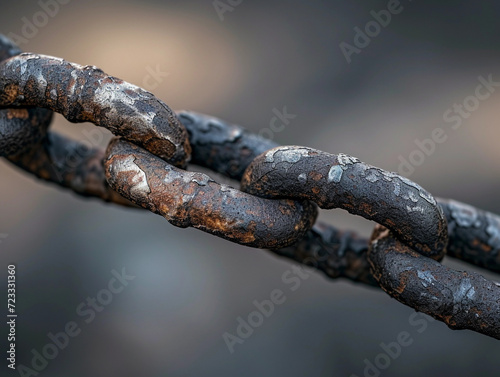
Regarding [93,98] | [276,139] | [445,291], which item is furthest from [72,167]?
[276,139]

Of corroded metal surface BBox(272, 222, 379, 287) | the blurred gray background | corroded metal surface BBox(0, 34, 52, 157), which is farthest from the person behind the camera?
the blurred gray background

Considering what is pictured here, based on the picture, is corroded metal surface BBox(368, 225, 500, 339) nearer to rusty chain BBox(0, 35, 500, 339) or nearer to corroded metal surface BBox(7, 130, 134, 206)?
rusty chain BBox(0, 35, 500, 339)

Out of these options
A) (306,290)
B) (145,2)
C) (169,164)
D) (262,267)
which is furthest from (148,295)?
(145,2)

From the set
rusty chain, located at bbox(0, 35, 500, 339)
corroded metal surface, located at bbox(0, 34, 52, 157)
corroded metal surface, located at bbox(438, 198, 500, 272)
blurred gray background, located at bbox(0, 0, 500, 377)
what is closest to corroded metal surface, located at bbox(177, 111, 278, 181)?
rusty chain, located at bbox(0, 35, 500, 339)

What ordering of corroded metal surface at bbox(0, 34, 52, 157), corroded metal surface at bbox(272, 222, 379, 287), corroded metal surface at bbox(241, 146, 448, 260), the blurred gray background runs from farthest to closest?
the blurred gray background < corroded metal surface at bbox(272, 222, 379, 287) < corroded metal surface at bbox(0, 34, 52, 157) < corroded metal surface at bbox(241, 146, 448, 260)

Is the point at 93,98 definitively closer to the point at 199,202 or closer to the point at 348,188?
the point at 199,202

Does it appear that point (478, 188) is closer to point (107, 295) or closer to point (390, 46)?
point (390, 46)
